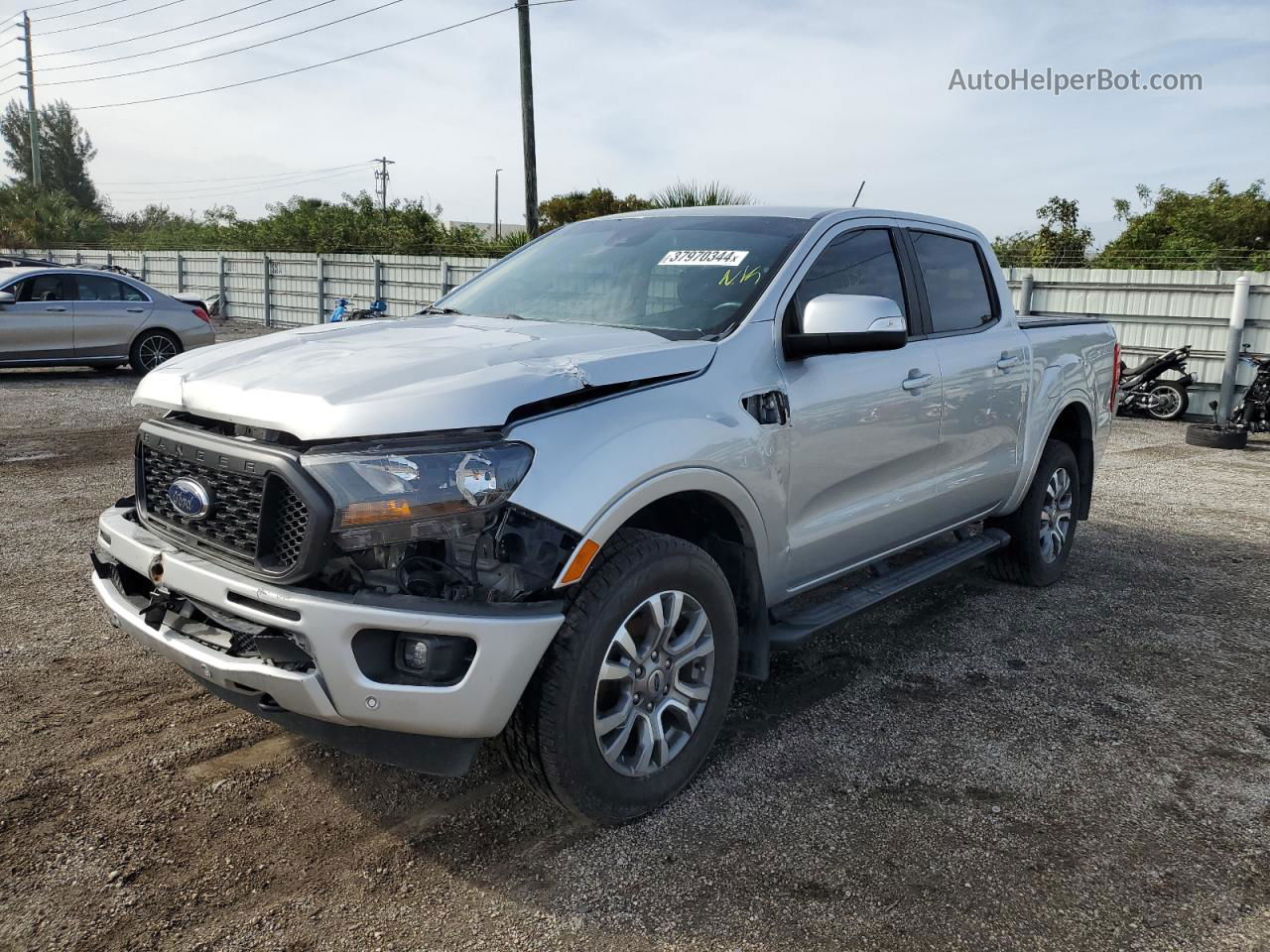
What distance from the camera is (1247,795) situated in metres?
3.24

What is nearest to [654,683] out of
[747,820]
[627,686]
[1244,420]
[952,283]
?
[627,686]

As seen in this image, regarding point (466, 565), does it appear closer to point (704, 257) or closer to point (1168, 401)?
point (704, 257)

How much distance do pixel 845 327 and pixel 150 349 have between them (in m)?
12.9

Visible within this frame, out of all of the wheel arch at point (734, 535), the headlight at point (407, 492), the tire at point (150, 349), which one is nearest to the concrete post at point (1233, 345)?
the wheel arch at point (734, 535)

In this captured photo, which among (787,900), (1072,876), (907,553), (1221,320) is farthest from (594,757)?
(1221,320)

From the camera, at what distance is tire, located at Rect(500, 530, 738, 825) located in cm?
260

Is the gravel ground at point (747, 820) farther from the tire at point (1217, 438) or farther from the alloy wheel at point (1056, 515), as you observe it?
the tire at point (1217, 438)

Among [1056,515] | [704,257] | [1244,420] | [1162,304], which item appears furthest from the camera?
[1162,304]

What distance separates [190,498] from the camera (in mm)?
2727

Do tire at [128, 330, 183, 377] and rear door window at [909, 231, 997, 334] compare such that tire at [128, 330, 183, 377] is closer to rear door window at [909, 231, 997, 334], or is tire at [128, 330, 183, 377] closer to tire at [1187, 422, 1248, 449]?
rear door window at [909, 231, 997, 334]

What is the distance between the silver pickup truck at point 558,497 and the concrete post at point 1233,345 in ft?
31.7

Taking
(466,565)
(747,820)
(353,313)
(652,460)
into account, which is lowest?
(747,820)

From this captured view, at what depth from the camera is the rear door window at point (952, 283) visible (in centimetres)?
444

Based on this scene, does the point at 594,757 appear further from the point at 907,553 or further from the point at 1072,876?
the point at 907,553
